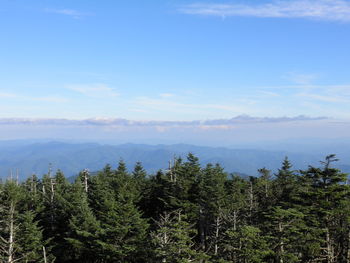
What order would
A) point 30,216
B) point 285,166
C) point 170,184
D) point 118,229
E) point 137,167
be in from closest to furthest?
point 118,229
point 30,216
point 170,184
point 285,166
point 137,167

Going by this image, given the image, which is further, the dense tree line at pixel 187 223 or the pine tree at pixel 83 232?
the pine tree at pixel 83 232

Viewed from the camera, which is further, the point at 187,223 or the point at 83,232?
the point at 83,232

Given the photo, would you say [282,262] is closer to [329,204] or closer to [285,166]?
[329,204]

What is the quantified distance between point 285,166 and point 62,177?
1800 inches

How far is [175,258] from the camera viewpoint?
2394 cm

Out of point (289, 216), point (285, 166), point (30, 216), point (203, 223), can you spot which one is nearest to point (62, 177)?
point (30, 216)

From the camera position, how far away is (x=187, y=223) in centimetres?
2542

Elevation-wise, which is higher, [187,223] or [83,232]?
[187,223]

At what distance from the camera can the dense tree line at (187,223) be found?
24578 mm

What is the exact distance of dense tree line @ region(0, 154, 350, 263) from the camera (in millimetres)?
24578

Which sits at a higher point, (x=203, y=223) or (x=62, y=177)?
(x=62, y=177)

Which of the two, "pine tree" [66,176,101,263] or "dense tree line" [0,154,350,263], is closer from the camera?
"dense tree line" [0,154,350,263]

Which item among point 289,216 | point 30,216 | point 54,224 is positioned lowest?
point 54,224

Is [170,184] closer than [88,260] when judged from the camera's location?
No
